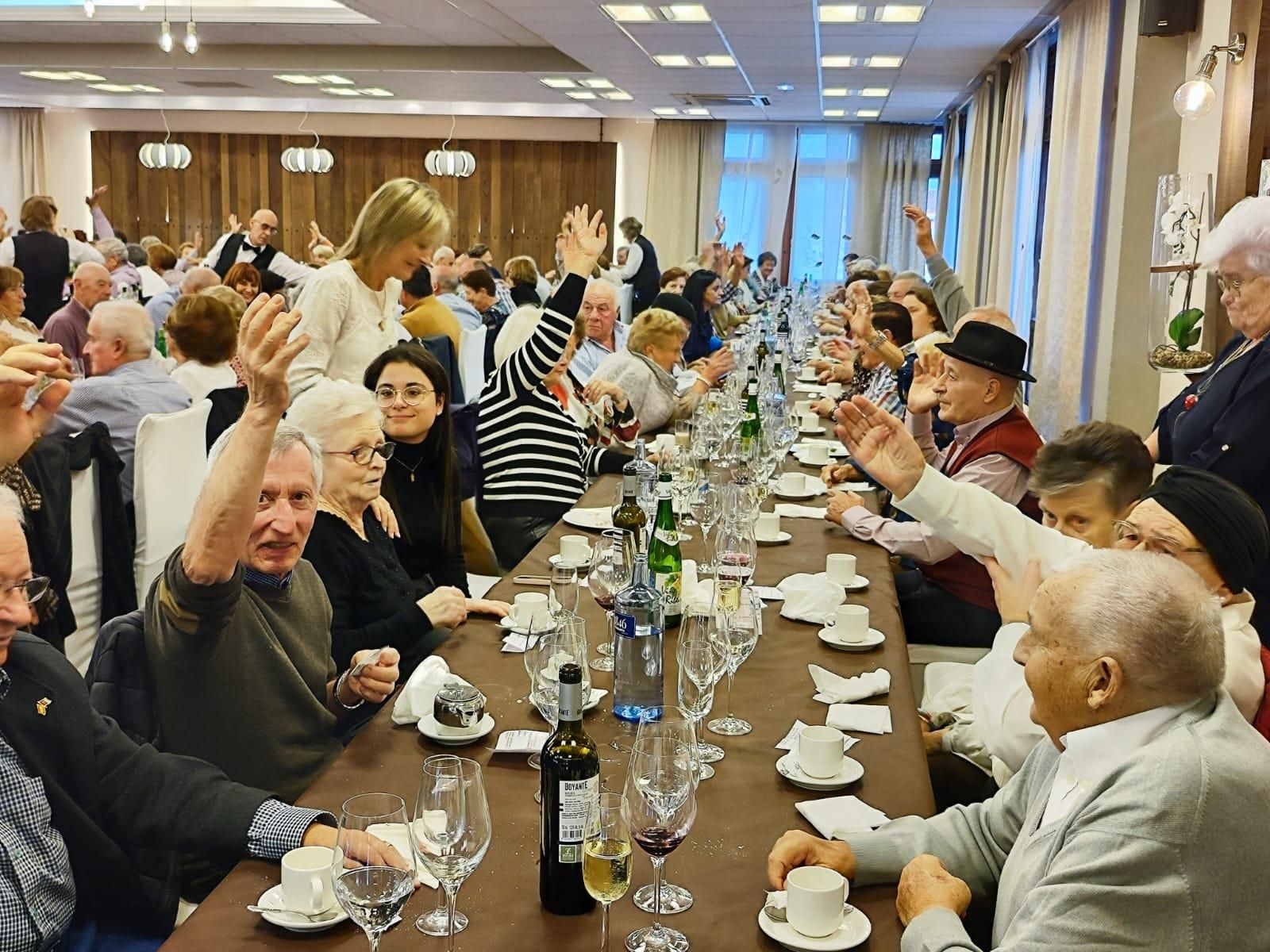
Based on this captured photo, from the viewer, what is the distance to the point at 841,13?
8.20 meters

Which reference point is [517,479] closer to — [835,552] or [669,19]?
[835,552]

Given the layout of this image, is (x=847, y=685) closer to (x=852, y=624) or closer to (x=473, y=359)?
(x=852, y=624)

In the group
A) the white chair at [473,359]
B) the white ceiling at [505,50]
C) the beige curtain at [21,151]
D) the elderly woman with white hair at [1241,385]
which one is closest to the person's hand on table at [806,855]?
the elderly woman with white hair at [1241,385]

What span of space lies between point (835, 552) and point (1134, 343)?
3.82 meters

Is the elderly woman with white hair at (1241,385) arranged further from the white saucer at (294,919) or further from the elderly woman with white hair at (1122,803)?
the white saucer at (294,919)

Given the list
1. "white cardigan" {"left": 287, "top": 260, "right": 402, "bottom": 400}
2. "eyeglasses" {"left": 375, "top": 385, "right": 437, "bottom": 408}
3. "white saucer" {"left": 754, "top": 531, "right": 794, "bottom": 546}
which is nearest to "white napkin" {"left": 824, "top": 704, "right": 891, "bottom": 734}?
"white saucer" {"left": 754, "top": 531, "right": 794, "bottom": 546}

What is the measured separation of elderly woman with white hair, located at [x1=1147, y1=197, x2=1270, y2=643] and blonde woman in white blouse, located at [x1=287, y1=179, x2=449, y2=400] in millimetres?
2440

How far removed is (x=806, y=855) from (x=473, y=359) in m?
6.67

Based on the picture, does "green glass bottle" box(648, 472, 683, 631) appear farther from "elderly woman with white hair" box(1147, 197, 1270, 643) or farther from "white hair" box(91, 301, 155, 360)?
"white hair" box(91, 301, 155, 360)

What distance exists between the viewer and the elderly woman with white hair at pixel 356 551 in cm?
268

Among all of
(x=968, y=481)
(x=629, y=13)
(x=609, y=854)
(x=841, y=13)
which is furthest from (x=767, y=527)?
(x=629, y=13)

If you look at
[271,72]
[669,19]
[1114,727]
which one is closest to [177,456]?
[1114,727]

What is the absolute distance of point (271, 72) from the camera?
1241 cm

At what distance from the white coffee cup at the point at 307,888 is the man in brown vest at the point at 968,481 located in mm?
2355
